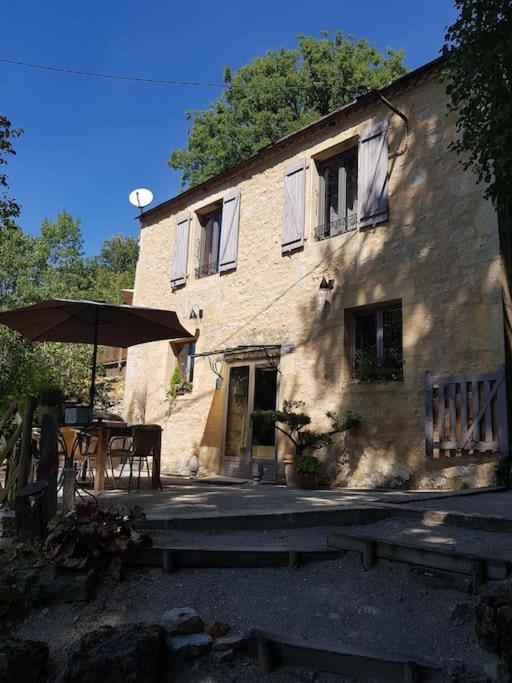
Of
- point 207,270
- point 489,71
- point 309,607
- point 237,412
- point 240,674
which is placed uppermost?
point 207,270

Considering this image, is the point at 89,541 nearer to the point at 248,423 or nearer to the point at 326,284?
the point at 326,284

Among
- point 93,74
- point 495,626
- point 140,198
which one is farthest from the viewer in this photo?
point 140,198

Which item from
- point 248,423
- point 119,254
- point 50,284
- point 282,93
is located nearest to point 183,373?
point 248,423

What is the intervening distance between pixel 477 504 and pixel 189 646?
308 cm

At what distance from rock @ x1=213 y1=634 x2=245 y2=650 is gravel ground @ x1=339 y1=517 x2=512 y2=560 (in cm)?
117

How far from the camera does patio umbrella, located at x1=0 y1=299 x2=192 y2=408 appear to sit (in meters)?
6.13

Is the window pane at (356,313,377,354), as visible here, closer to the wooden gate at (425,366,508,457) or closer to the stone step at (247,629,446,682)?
the wooden gate at (425,366,508,457)

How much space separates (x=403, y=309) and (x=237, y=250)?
12.5 feet

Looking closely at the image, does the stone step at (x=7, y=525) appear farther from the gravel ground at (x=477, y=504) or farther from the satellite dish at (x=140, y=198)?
the satellite dish at (x=140, y=198)

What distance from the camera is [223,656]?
2688 mm

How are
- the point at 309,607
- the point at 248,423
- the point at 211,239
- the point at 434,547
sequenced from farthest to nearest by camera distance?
the point at 211,239 < the point at 248,423 < the point at 434,547 < the point at 309,607

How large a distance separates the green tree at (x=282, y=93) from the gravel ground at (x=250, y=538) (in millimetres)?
16914

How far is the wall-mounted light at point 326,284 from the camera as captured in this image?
27.1 ft

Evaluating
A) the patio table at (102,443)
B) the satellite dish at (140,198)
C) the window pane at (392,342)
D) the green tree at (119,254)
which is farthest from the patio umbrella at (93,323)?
the green tree at (119,254)
